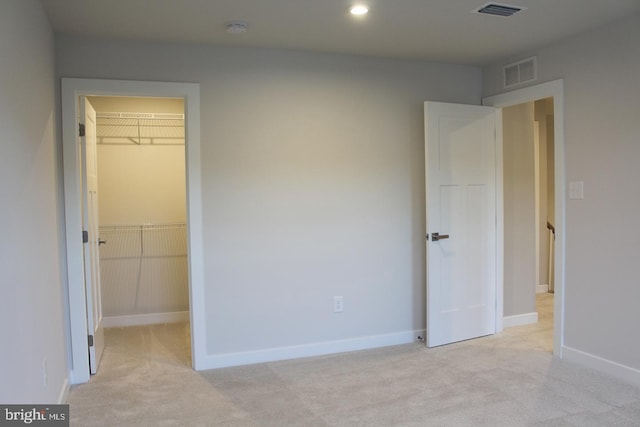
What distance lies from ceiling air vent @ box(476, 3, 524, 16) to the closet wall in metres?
3.14

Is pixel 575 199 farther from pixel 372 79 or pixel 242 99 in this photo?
pixel 242 99

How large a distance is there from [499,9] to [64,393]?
357 cm

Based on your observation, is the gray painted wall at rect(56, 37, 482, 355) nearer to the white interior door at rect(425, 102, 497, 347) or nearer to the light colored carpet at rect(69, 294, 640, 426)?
Result: the white interior door at rect(425, 102, 497, 347)

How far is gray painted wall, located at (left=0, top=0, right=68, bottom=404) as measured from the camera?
1911 mm

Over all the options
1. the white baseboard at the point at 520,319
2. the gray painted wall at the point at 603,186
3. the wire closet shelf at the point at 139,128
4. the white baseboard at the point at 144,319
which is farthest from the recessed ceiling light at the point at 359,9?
the white baseboard at the point at 144,319

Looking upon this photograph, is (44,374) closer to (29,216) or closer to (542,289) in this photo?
(29,216)

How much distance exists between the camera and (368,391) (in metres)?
3.07

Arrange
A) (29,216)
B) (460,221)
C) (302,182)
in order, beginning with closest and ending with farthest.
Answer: (29,216), (302,182), (460,221)

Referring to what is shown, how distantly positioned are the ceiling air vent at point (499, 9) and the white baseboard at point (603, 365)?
7.93 ft

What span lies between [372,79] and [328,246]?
1.42m

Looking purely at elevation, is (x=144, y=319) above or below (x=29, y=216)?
below

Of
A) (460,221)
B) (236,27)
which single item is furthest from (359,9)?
(460,221)

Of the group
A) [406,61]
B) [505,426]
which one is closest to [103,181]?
[406,61]

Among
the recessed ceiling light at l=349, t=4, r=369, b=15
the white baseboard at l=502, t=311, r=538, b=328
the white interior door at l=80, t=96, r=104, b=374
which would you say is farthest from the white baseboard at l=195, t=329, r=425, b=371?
the recessed ceiling light at l=349, t=4, r=369, b=15
